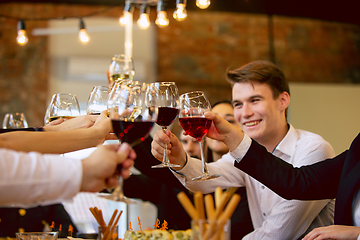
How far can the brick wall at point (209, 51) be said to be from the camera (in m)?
4.61

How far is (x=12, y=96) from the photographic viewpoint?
4.56 meters

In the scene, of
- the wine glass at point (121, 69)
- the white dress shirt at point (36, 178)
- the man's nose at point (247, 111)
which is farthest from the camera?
the man's nose at point (247, 111)

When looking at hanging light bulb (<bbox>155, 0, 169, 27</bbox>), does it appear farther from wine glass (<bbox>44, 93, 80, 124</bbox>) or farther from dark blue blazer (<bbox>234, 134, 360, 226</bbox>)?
dark blue blazer (<bbox>234, 134, 360, 226</bbox>)

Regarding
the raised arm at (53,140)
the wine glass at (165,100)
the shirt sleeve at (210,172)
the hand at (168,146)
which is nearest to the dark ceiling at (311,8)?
the shirt sleeve at (210,172)

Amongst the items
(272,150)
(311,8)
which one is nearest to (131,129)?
(272,150)

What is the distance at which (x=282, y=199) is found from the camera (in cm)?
168

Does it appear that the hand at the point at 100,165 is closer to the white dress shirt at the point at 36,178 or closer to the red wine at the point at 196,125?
the white dress shirt at the point at 36,178

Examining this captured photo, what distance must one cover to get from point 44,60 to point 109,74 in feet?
11.0

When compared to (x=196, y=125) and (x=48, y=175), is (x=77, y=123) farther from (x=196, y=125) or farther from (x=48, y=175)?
(x=48, y=175)

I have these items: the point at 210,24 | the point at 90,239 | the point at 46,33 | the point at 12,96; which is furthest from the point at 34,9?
the point at 90,239

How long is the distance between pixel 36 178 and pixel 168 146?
27.2 inches

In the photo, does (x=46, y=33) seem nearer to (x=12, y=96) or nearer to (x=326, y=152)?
(x=12, y=96)

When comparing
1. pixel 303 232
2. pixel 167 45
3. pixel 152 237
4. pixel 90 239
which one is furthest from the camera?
pixel 167 45

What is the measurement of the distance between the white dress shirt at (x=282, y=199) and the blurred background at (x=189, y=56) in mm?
2354
